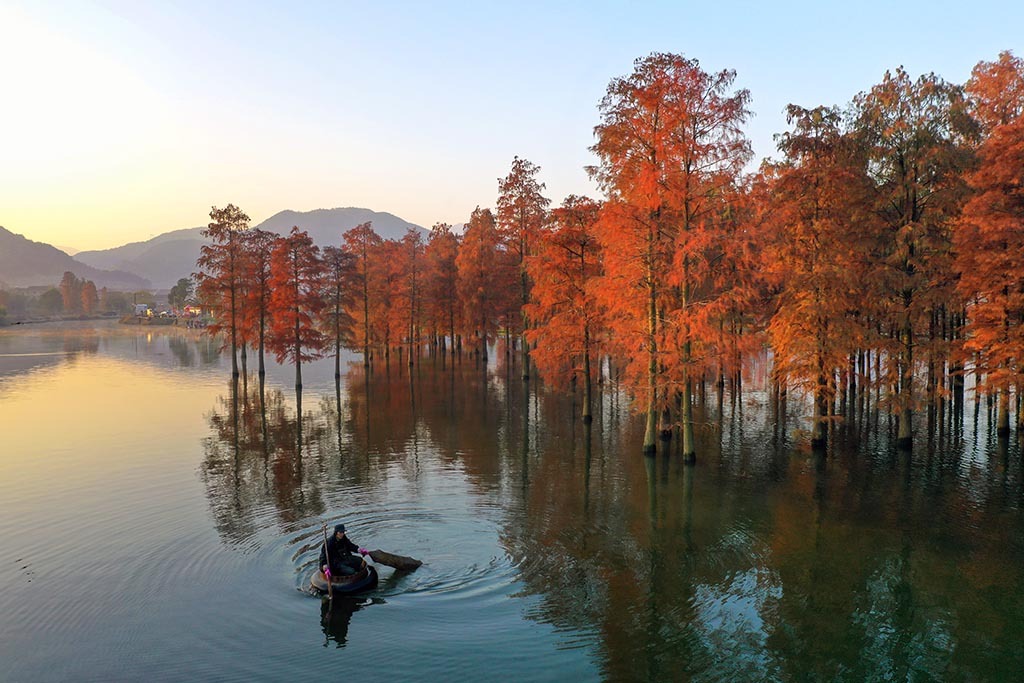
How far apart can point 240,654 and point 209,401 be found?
38.8 meters

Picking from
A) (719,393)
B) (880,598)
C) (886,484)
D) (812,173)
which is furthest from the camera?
(719,393)

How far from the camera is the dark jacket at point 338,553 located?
1595 cm

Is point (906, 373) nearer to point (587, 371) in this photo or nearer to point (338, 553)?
point (587, 371)

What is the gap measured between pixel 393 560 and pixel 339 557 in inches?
57.2

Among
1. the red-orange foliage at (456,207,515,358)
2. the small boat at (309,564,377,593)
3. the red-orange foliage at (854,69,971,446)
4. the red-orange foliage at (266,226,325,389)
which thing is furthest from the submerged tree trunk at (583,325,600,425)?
the red-orange foliage at (266,226,325,389)

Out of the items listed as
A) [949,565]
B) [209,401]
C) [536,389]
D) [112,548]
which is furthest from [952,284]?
[209,401]

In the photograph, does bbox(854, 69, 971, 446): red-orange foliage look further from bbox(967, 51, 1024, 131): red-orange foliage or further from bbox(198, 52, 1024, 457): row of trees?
bbox(967, 51, 1024, 131): red-orange foliage

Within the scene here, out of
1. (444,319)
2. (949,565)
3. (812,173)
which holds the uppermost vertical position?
(812,173)

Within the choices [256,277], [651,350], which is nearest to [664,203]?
[651,350]

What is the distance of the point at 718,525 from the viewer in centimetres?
2108

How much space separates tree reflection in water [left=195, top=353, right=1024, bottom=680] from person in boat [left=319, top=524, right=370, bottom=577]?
1.11 m

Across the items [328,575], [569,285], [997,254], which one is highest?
[997,254]

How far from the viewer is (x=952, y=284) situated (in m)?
29.7

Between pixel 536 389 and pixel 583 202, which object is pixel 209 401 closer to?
pixel 536 389
